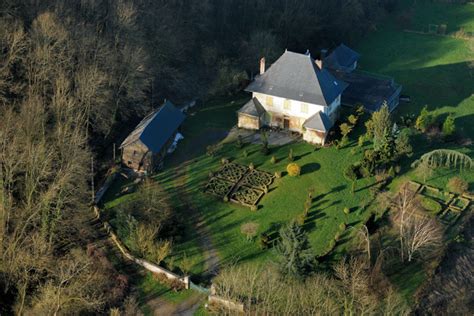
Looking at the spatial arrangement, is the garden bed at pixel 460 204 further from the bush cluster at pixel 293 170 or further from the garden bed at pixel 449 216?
Answer: the bush cluster at pixel 293 170

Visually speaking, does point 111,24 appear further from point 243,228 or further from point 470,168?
point 470,168

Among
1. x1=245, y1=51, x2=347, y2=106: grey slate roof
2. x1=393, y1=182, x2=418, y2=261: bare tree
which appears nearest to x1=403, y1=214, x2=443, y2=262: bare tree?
x1=393, y1=182, x2=418, y2=261: bare tree

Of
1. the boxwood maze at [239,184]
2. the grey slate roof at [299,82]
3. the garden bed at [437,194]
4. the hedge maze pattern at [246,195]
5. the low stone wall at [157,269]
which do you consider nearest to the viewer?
the low stone wall at [157,269]

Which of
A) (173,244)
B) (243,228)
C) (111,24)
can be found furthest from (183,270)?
(111,24)

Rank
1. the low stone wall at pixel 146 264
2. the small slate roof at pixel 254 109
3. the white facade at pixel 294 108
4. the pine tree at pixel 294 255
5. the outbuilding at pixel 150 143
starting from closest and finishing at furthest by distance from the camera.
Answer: the pine tree at pixel 294 255 < the low stone wall at pixel 146 264 < the outbuilding at pixel 150 143 < the white facade at pixel 294 108 < the small slate roof at pixel 254 109

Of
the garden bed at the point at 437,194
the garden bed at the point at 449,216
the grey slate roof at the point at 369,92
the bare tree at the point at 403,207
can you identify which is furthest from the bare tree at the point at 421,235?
the grey slate roof at the point at 369,92

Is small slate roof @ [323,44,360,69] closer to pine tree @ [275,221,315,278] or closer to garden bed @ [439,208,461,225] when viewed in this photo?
garden bed @ [439,208,461,225]

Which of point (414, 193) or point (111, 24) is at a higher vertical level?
point (111, 24)
